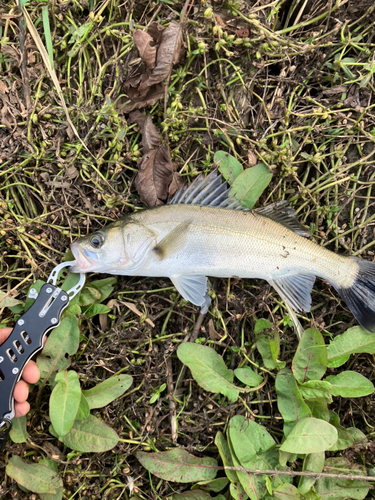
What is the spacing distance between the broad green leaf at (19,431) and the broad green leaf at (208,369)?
1106 mm

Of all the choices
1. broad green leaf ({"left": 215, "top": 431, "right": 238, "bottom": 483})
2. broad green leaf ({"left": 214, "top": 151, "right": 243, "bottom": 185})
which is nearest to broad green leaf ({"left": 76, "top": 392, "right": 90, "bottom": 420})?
broad green leaf ({"left": 215, "top": 431, "right": 238, "bottom": 483})

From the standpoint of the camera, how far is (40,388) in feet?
7.37

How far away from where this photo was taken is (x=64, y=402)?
206cm

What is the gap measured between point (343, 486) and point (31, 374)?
2269 millimetres

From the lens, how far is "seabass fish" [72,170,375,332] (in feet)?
7.36

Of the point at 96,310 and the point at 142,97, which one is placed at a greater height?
the point at 142,97

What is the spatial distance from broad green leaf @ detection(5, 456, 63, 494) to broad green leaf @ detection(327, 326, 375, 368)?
6.63ft

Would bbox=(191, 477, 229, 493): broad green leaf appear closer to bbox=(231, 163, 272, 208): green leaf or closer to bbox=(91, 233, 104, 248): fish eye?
bbox=(91, 233, 104, 248): fish eye

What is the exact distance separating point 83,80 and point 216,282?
71.3 inches

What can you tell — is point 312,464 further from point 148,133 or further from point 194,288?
point 148,133

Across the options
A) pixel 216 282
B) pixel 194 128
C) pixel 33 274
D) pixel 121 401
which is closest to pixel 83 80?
pixel 194 128

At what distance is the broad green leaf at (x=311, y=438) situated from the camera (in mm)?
2109

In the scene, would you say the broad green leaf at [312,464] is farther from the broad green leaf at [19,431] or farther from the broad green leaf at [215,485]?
the broad green leaf at [19,431]

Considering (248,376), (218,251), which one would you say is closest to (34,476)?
(248,376)
